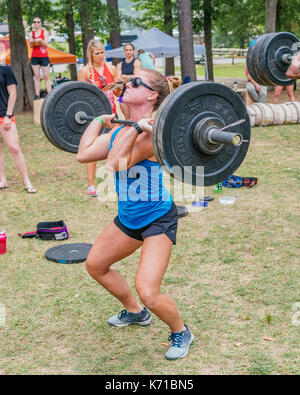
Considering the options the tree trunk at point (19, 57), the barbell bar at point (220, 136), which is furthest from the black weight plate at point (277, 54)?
the tree trunk at point (19, 57)

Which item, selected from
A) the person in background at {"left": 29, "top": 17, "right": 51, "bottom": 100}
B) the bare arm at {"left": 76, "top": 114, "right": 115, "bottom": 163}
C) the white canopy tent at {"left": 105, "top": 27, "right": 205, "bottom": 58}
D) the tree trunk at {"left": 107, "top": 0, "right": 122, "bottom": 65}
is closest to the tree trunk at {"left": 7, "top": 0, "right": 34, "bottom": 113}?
the person in background at {"left": 29, "top": 17, "right": 51, "bottom": 100}

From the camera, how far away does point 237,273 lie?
4.47 m

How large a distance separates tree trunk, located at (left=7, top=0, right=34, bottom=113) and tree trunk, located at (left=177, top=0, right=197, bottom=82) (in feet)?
14.6

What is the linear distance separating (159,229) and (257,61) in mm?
2877

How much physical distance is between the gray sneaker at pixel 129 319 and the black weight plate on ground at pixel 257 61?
113 inches

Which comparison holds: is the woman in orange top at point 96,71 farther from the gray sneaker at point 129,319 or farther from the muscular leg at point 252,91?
the muscular leg at point 252,91

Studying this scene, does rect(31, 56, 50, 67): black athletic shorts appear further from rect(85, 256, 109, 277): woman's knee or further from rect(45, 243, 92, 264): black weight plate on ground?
rect(85, 256, 109, 277): woman's knee

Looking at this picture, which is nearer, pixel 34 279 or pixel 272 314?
pixel 272 314

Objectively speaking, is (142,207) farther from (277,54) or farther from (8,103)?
(8,103)

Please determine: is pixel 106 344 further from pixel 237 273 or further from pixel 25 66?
pixel 25 66
